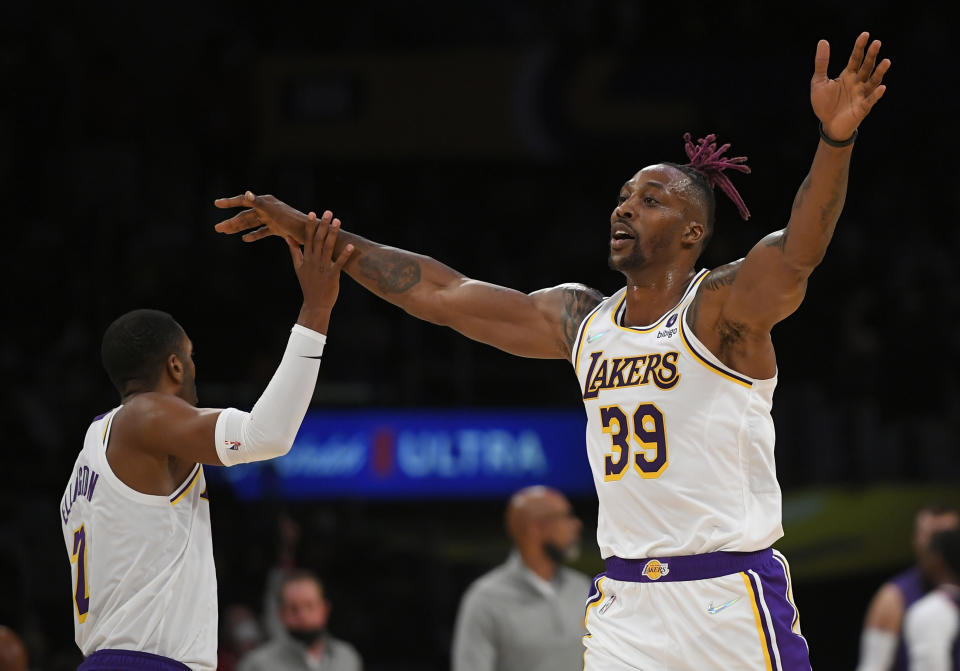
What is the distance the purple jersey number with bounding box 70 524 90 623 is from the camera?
4543 mm

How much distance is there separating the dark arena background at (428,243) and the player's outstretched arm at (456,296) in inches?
230

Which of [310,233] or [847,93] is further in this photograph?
[310,233]

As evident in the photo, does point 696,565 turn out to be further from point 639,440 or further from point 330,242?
point 330,242

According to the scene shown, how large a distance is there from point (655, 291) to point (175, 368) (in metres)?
1.73

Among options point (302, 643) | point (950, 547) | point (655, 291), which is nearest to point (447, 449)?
point (302, 643)

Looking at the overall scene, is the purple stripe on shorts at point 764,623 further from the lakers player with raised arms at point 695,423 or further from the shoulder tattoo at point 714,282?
the shoulder tattoo at point 714,282

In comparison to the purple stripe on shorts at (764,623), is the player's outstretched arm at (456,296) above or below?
above

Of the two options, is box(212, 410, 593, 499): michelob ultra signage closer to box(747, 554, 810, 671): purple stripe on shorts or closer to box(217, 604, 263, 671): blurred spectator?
box(217, 604, 263, 671): blurred spectator

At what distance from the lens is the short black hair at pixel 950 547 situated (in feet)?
22.7

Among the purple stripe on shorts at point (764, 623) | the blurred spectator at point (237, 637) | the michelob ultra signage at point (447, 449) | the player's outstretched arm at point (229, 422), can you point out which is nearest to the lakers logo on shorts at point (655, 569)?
the purple stripe on shorts at point (764, 623)

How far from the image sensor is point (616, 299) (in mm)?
4918

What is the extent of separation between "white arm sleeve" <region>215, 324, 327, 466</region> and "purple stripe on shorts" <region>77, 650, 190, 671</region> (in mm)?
673

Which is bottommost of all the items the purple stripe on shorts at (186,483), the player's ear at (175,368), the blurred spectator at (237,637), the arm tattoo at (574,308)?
the blurred spectator at (237,637)

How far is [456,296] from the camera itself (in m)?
5.23
